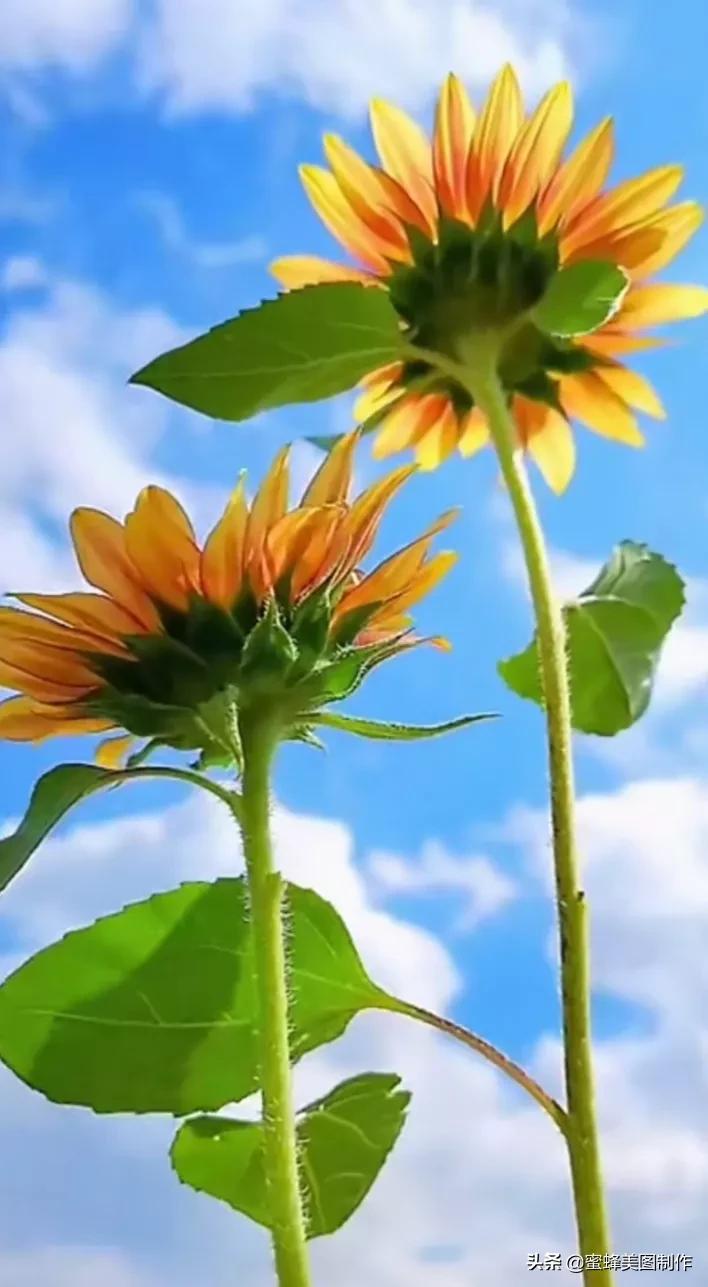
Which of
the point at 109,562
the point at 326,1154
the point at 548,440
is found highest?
the point at 548,440

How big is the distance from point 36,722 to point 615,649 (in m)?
0.18

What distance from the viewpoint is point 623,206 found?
1.55 feet

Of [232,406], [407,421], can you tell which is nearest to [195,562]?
[232,406]

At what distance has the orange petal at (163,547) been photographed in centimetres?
40

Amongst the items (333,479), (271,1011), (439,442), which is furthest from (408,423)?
(271,1011)

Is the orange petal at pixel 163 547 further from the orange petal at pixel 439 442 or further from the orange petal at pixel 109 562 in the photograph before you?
the orange petal at pixel 439 442

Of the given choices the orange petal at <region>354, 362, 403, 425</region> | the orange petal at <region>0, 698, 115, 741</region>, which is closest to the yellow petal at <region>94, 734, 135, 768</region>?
the orange petal at <region>0, 698, 115, 741</region>

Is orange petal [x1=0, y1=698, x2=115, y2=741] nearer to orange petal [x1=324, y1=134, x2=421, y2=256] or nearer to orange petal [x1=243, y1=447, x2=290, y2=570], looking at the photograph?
orange petal [x1=243, y1=447, x2=290, y2=570]

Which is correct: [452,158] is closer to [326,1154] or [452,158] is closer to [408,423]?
[408,423]

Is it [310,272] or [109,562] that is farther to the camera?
[310,272]

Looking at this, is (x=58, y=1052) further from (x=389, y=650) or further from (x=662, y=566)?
(x=662, y=566)

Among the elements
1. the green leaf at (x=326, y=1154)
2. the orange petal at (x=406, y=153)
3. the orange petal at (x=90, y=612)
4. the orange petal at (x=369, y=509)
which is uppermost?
the orange petal at (x=406, y=153)

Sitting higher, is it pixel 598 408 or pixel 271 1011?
pixel 598 408

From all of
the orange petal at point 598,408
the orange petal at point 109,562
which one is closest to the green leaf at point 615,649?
the orange petal at point 598,408
